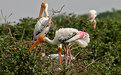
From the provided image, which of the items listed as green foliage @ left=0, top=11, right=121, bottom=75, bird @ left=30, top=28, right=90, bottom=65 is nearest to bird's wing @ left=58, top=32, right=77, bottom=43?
bird @ left=30, top=28, right=90, bottom=65

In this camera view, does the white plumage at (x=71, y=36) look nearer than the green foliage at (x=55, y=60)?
No

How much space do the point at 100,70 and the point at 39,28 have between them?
205 centimetres

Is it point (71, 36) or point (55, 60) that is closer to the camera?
point (55, 60)

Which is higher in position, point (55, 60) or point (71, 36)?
point (71, 36)

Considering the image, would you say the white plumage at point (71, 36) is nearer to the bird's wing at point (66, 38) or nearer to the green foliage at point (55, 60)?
the bird's wing at point (66, 38)

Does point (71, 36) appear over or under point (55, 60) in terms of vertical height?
over

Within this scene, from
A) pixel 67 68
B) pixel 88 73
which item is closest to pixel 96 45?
pixel 88 73

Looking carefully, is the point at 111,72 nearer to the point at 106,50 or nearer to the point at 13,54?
the point at 106,50

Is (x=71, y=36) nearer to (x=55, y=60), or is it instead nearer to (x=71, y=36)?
(x=71, y=36)

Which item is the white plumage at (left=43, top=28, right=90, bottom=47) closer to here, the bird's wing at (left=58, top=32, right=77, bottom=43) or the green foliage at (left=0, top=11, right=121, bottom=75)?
the bird's wing at (left=58, top=32, right=77, bottom=43)

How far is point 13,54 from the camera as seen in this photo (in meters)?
5.20

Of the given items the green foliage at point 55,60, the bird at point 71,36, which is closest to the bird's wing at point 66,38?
the bird at point 71,36

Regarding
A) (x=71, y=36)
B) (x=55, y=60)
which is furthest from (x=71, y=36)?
(x=55, y=60)

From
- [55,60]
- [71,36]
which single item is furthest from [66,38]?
[55,60]
